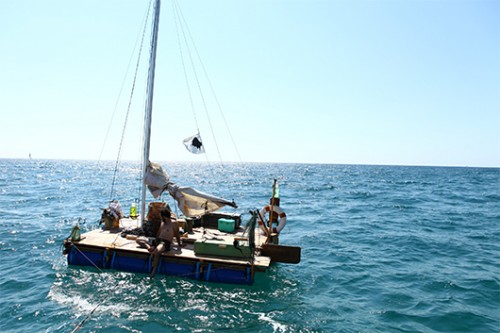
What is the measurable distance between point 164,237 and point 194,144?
219 inches

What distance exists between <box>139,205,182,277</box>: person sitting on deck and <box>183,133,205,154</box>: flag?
163 inches

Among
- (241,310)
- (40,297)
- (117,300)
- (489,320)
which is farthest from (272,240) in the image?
(40,297)

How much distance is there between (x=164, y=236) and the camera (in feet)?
49.6

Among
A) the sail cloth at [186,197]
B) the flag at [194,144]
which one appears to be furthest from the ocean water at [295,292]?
Result: the flag at [194,144]

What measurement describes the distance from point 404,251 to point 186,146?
49.7ft

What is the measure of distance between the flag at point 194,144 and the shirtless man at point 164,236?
13.1 feet

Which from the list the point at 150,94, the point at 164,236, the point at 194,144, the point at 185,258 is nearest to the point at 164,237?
the point at 164,236

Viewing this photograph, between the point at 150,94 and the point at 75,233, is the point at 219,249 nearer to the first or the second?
the point at 75,233

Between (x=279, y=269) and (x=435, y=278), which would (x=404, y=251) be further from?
(x=279, y=269)

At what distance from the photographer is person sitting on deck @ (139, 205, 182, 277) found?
1453cm

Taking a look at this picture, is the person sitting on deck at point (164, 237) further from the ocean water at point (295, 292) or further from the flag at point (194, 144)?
the flag at point (194, 144)

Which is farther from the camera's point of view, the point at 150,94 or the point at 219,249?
the point at 150,94

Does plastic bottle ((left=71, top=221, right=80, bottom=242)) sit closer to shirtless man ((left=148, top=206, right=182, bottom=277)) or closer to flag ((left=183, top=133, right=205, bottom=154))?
shirtless man ((left=148, top=206, right=182, bottom=277))

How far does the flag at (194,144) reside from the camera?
1836 cm
